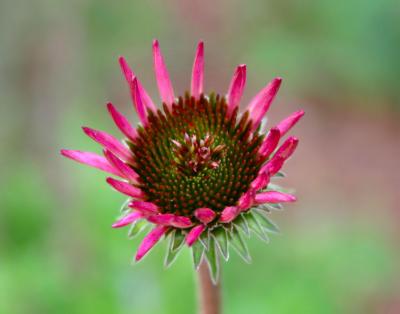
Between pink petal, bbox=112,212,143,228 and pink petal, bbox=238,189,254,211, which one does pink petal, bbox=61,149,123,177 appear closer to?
pink petal, bbox=112,212,143,228

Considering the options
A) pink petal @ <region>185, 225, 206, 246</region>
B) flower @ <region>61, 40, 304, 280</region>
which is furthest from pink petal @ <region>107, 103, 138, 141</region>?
pink petal @ <region>185, 225, 206, 246</region>

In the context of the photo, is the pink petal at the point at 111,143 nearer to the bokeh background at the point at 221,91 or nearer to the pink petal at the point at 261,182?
the pink petal at the point at 261,182

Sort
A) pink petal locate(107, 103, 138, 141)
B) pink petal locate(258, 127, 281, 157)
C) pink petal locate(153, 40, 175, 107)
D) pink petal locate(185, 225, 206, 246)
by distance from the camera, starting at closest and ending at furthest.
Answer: pink petal locate(185, 225, 206, 246)
pink petal locate(258, 127, 281, 157)
pink petal locate(107, 103, 138, 141)
pink petal locate(153, 40, 175, 107)

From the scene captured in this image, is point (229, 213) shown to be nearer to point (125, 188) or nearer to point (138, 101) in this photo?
point (125, 188)

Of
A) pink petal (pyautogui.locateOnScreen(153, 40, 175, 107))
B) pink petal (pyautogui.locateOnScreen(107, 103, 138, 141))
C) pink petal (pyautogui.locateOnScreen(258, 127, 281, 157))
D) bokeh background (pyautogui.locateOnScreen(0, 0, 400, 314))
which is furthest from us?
bokeh background (pyautogui.locateOnScreen(0, 0, 400, 314))

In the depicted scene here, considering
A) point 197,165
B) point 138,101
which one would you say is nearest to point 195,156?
point 197,165

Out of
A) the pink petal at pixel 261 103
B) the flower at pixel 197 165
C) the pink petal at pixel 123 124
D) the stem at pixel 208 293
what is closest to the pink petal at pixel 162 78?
the flower at pixel 197 165

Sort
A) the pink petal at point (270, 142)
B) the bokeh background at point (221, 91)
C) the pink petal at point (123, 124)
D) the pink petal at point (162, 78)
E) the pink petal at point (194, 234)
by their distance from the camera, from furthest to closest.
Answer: the bokeh background at point (221, 91) → the pink petal at point (162, 78) → the pink petal at point (123, 124) → the pink petal at point (270, 142) → the pink petal at point (194, 234)
